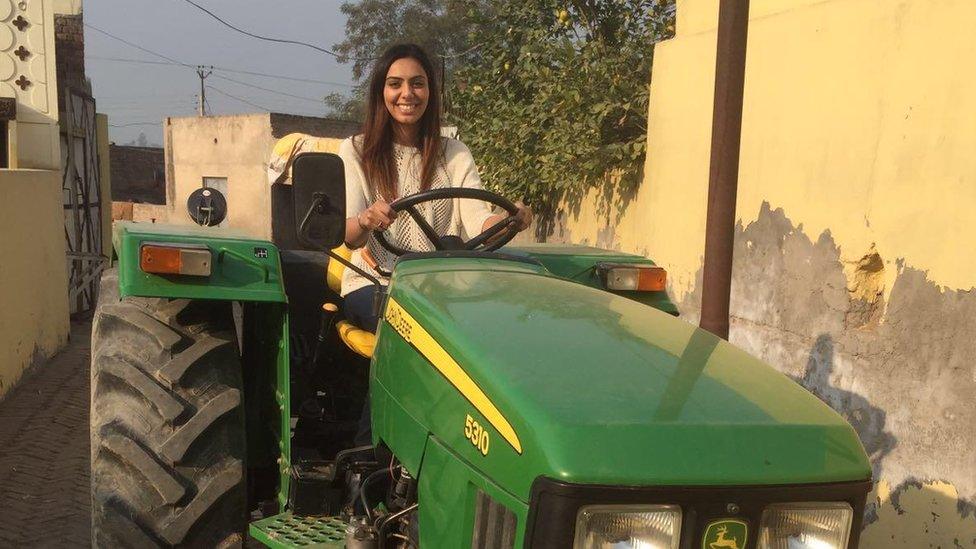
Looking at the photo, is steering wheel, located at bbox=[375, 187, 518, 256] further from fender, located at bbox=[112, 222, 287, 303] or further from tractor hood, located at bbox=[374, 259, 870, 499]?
tractor hood, located at bbox=[374, 259, 870, 499]

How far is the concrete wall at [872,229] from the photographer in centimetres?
439

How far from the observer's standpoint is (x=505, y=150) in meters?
9.20

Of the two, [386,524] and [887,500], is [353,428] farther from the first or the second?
[887,500]

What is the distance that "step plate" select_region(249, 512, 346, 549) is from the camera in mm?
2758

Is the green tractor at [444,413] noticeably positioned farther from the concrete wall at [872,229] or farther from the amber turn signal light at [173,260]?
the concrete wall at [872,229]

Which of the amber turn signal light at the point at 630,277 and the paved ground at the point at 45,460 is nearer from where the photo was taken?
the amber turn signal light at the point at 630,277

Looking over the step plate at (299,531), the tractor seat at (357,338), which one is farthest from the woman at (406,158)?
the step plate at (299,531)

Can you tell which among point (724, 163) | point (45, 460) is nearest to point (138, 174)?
point (45, 460)

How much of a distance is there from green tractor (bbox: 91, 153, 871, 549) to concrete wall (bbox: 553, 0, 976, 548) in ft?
5.33

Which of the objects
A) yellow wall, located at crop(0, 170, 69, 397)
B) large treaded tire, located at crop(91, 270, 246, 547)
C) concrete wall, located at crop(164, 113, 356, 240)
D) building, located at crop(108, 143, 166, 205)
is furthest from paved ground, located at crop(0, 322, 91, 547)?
building, located at crop(108, 143, 166, 205)

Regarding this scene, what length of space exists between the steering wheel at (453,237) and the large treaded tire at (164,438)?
70 centimetres

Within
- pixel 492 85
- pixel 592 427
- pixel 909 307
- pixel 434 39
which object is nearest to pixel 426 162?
pixel 592 427

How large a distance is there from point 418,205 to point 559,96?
494 centimetres

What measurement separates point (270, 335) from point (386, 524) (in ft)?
3.67
